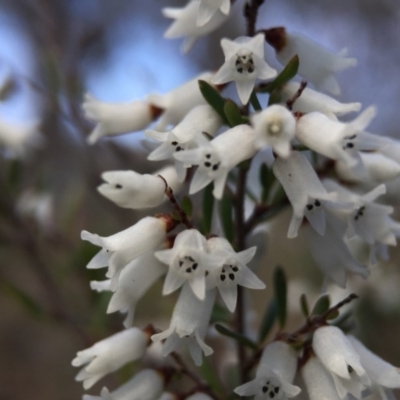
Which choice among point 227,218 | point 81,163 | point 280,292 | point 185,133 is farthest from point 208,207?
point 81,163

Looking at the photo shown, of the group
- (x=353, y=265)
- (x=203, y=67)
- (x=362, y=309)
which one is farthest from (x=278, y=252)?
(x=353, y=265)

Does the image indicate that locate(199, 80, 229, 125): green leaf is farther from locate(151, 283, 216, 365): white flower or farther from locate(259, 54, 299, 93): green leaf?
locate(151, 283, 216, 365): white flower

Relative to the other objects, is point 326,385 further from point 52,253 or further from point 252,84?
point 52,253

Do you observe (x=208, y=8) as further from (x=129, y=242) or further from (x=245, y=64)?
(x=129, y=242)

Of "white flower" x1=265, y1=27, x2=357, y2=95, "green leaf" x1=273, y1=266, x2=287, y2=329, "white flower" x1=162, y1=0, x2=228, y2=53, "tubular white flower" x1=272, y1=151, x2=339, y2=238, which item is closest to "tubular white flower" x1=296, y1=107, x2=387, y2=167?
"tubular white flower" x1=272, y1=151, x2=339, y2=238

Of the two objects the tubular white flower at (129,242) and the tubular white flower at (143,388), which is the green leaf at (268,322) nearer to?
the tubular white flower at (143,388)

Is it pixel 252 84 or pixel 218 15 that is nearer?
pixel 252 84

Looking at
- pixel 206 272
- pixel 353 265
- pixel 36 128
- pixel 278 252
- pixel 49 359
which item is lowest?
pixel 49 359
